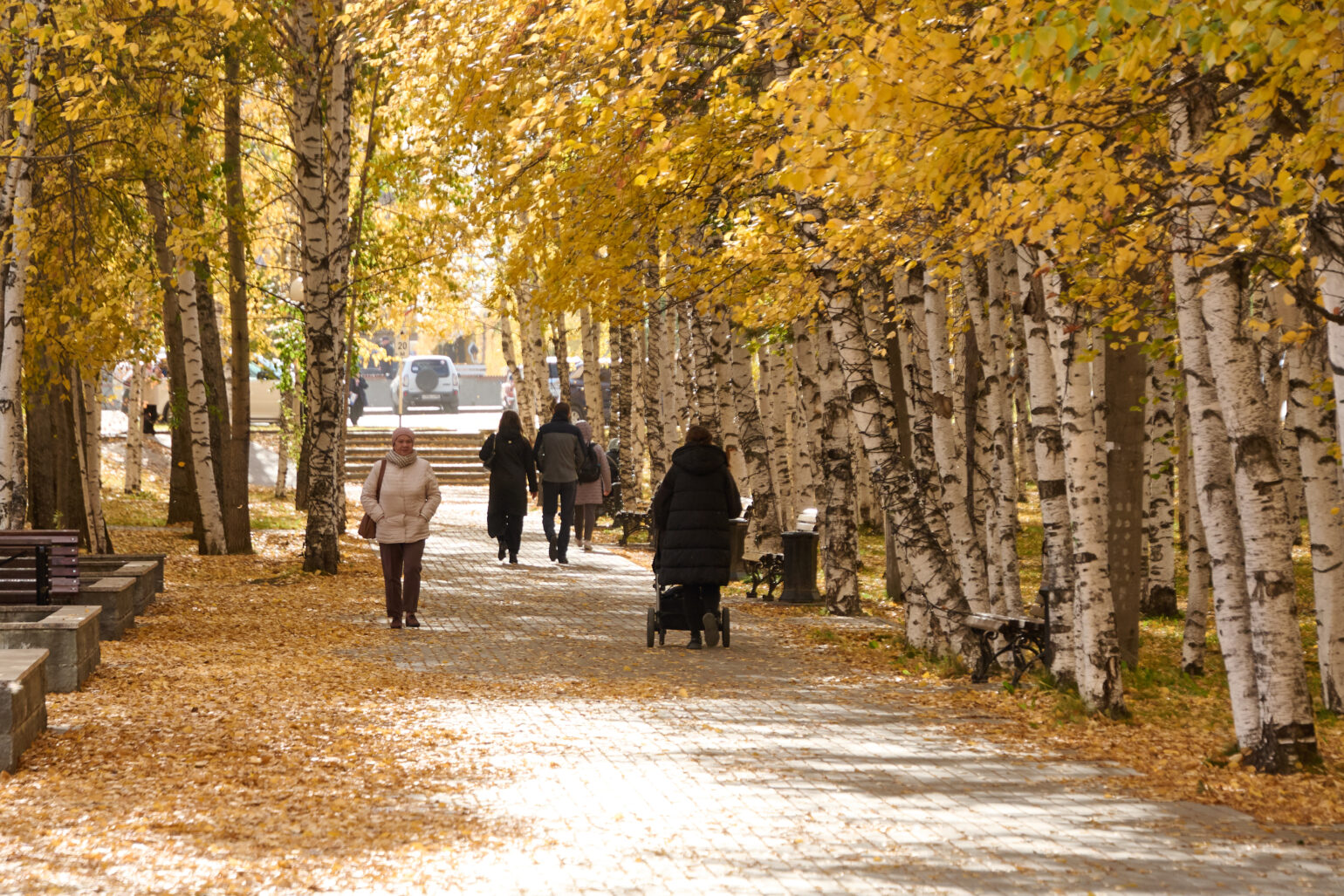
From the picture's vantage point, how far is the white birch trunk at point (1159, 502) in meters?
15.6

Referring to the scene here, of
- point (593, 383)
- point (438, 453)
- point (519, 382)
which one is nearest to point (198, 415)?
point (593, 383)

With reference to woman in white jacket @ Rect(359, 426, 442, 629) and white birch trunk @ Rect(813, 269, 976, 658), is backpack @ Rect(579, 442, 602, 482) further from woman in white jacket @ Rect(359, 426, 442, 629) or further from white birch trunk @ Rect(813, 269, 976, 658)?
white birch trunk @ Rect(813, 269, 976, 658)

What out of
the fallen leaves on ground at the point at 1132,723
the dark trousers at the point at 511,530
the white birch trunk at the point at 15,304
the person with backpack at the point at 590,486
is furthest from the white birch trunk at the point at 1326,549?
the person with backpack at the point at 590,486

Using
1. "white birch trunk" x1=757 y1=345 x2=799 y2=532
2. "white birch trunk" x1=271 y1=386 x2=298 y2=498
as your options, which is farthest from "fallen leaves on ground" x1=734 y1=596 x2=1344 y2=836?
"white birch trunk" x1=271 y1=386 x2=298 y2=498

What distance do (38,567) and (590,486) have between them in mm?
11634

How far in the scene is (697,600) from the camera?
39.5 feet

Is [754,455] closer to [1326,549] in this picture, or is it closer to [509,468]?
[509,468]

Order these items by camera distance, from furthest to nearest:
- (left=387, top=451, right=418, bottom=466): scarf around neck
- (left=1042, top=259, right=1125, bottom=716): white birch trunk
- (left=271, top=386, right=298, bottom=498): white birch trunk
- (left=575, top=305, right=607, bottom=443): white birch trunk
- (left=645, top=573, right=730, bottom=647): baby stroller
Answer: (left=575, top=305, right=607, bottom=443): white birch trunk, (left=271, top=386, right=298, bottom=498): white birch trunk, (left=387, top=451, right=418, bottom=466): scarf around neck, (left=645, top=573, right=730, bottom=647): baby stroller, (left=1042, top=259, right=1125, bottom=716): white birch trunk

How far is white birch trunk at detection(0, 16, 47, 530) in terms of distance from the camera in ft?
38.3

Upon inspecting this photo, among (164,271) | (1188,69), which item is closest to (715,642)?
(1188,69)

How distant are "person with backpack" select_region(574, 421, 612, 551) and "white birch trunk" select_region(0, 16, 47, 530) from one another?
960cm

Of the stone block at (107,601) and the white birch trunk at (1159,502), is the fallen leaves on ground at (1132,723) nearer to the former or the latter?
the white birch trunk at (1159,502)

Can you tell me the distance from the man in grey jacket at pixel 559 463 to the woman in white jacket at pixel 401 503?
6.66 meters

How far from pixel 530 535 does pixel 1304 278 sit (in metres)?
17.1
